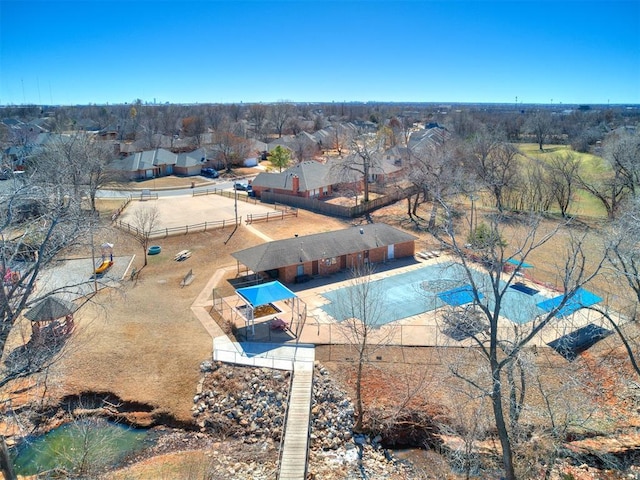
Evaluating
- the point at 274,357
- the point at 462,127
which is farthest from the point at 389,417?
the point at 462,127

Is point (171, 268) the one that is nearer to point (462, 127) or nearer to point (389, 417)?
point (389, 417)

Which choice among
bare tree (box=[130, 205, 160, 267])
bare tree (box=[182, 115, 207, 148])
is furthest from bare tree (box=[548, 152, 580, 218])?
bare tree (box=[182, 115, 207, 148])

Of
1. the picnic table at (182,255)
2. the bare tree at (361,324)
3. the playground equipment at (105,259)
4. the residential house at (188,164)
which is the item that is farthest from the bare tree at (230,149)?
the bare tree at (361,324)

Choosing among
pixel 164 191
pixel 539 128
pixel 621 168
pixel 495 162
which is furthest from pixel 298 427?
pixel 539 128

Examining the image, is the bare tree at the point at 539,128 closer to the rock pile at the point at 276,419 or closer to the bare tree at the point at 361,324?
the bare tree at the point at 361,324

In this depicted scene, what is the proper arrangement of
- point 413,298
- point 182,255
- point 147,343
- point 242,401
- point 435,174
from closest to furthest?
point 242,401 < point 147,343 < point 413,298 < point 182,255 < point 435,174

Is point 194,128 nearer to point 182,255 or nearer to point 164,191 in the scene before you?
point 164,191

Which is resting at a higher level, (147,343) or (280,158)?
(280,158)
